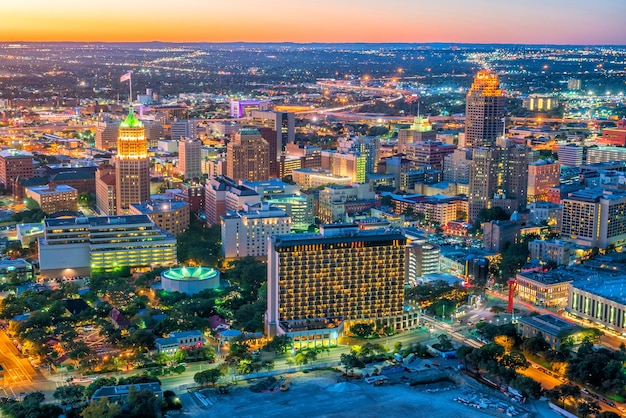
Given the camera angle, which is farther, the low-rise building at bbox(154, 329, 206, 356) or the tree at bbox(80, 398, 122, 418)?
the low-rise building at bbox(154, 329, 206, 356)

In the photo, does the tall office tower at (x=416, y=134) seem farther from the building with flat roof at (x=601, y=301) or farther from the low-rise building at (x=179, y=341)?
the low-rise building at (x=179, y=341)

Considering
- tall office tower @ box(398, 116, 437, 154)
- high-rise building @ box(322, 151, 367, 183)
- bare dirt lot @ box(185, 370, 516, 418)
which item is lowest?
bare dirt lot @ box(185, 370, 516, 418)

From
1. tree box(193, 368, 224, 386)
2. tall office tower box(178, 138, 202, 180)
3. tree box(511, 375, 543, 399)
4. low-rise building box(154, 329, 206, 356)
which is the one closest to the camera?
tree box(511, 375, 543, 399)

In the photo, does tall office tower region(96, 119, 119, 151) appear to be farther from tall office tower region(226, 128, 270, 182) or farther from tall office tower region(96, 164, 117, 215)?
tall office tower region(96, 164, 117, 215)

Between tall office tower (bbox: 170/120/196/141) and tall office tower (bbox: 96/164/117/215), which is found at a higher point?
tall office tower (bbox: 170/120/196/141)

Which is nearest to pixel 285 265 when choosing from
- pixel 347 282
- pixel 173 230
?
pixel 347 282

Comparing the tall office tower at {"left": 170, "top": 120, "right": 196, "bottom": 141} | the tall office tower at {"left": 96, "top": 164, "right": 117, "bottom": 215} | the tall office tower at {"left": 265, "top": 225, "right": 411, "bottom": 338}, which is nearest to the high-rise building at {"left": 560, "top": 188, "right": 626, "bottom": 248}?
the tall office tower at {"left": 265, "top": 225, "right": 411, "bottom": 338}
